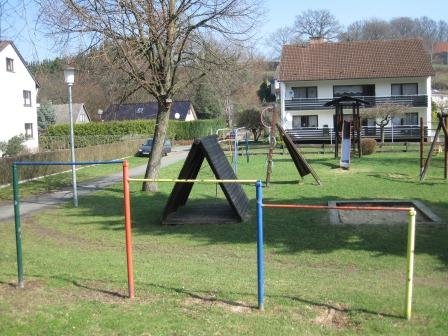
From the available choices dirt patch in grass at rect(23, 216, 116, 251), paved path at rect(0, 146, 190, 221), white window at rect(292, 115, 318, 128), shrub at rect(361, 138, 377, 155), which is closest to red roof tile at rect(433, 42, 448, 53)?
white window at rect(292, 115, 318, 128)

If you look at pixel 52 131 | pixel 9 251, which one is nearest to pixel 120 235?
pixel 9 251

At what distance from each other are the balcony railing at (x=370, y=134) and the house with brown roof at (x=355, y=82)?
17 cm

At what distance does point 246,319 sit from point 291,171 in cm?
1697

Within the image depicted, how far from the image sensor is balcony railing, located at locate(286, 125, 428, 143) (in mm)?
46625

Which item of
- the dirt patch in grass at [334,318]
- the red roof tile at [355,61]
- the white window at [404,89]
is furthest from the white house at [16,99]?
the dirt patch in grass at [334,318]

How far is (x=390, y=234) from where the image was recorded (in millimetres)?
9867

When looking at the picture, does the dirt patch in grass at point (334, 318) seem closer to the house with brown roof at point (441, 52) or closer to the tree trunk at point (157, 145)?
the tree trunk at point (157, 145)

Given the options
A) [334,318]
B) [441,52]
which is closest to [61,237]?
[334,318]

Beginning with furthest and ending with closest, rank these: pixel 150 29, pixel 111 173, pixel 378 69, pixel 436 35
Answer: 1. pixel 436 35
2. pixel 378 69
3. pixel 111 173
4. pixel 150 29

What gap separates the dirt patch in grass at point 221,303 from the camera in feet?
19.4

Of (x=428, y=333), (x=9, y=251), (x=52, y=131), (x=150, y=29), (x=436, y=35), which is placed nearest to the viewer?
(x=428, y=333)

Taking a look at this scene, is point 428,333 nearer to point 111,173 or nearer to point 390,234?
point 390,234

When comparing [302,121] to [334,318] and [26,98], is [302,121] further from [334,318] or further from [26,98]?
[334,318]

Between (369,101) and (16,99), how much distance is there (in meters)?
29.4
